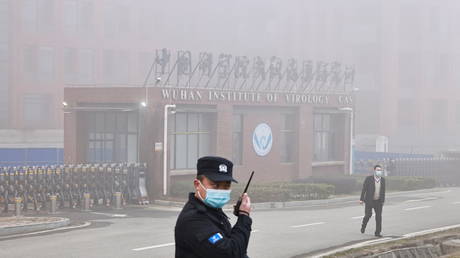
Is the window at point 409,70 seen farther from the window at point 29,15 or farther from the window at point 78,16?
the window at point 29,15

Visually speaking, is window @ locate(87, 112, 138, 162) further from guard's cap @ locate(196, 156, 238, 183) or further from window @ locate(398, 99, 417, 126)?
window @ locate(398, 99, 417, 126)

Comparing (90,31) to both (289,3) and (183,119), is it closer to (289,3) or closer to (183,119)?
(289,3)

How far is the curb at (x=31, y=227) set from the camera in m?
19.1

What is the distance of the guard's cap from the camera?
18.1ft

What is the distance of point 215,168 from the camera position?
219 inches

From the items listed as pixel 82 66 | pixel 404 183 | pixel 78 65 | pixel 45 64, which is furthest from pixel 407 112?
pixel 404 183

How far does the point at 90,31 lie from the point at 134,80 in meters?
6.79

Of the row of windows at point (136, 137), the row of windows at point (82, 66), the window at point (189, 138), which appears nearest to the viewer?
the window at point (189, 138)

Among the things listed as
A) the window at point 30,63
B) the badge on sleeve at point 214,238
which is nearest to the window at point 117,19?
the window at point 30,63

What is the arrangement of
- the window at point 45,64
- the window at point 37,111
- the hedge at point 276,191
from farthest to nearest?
the window at point 45,64, the window at point 37,111, the hedge at point 276,191

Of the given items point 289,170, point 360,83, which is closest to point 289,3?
point 360,83

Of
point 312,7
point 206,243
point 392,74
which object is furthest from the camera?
point 312,7

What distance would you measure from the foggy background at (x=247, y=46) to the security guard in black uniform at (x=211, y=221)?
57.9m

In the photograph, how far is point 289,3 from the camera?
3344 inches
